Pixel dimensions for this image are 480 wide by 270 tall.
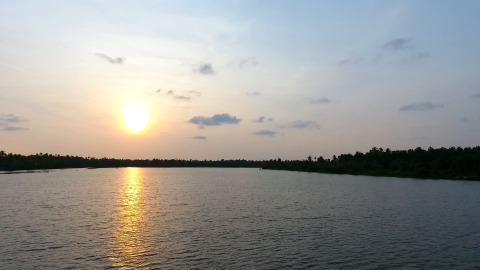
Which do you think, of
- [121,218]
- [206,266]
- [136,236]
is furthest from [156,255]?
[121,218]

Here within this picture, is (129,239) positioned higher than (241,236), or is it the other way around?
(241,236)

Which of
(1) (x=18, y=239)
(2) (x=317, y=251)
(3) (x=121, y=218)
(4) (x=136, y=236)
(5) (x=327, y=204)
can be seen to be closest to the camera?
(2) (x=317, y=251)

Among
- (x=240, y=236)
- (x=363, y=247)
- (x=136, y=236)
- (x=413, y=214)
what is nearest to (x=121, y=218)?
(x=136, y=236)

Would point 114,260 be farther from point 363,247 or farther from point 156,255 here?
point 363,247

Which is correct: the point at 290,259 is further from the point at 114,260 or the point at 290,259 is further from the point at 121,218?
the point at 121,218

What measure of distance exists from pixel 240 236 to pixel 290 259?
13950 mm

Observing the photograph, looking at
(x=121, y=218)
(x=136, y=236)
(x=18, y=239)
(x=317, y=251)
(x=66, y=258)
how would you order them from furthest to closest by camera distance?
(x=121, y=218) → (x=136, y=236) → (x=18, y=239) → (x=317, y=251) → (x=66, y=258)

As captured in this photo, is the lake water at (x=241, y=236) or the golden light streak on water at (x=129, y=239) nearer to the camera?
the lake water at (x=241, y=236)

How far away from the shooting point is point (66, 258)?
1754 inches

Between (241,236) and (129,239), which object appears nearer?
(129,239)

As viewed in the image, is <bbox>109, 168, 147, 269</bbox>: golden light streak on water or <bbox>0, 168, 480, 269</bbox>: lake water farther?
<bbox>109, 168, 147, 269</bbox>: golden light streak on water

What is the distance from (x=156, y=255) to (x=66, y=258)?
32.2 feet

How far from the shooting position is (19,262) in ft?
140

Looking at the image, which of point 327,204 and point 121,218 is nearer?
point 121,218
